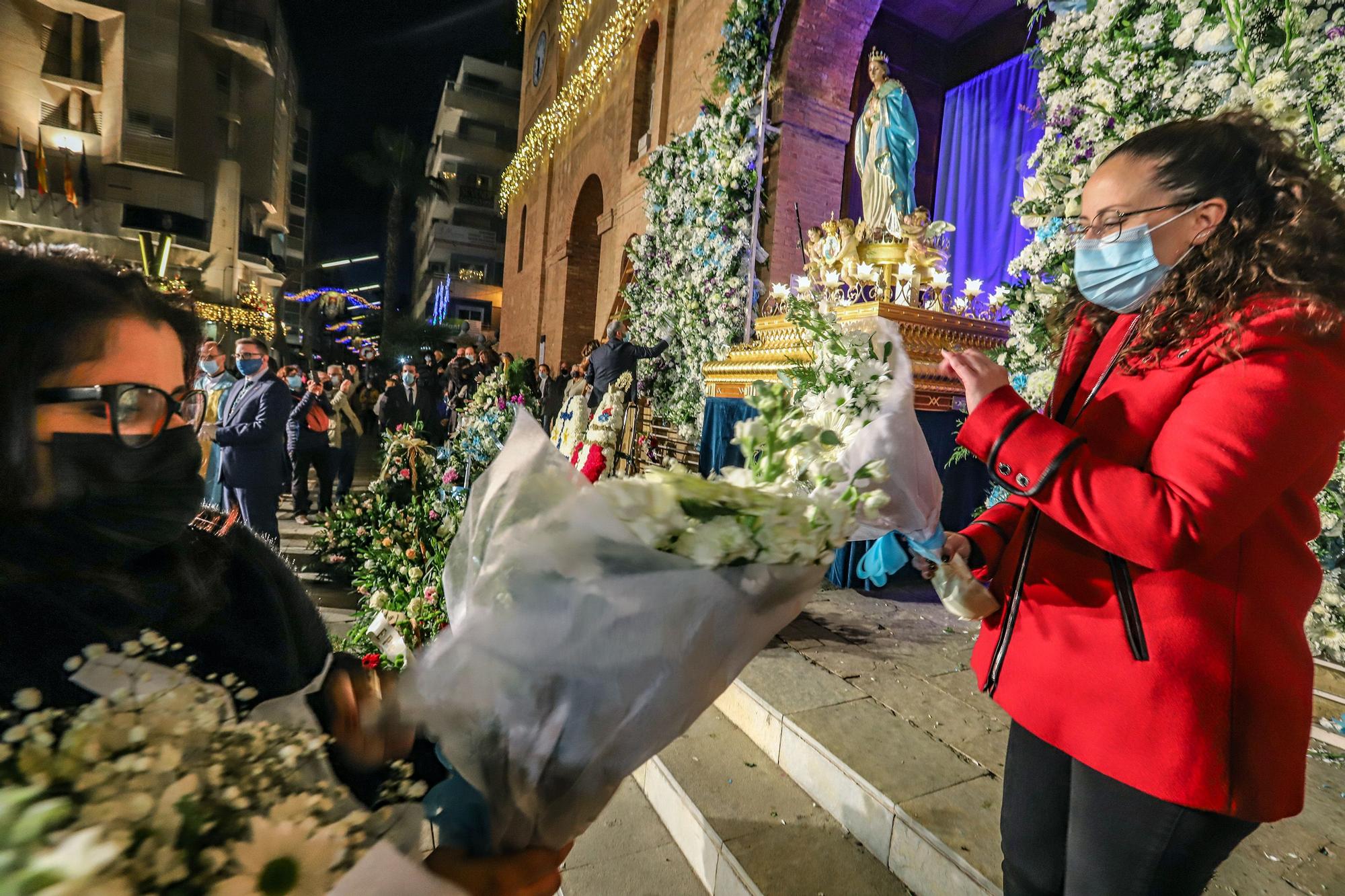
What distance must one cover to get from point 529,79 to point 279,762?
75.6 ft

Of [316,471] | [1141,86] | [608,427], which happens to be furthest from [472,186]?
[1141,86]

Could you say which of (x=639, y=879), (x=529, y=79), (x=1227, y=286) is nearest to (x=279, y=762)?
(x=1227, y=286)

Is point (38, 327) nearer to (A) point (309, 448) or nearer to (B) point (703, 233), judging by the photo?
(A) point (309, 448)

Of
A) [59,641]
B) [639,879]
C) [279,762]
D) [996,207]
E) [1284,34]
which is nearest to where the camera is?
[279,762]

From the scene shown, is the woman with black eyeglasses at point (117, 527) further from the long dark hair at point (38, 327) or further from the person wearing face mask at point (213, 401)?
the person wearing face mask at point (213, 401)

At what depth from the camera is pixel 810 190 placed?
24.5 ft

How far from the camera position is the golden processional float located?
4777 mm

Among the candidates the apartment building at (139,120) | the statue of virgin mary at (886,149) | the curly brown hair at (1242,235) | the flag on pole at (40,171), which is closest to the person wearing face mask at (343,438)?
the statue of virgin mary at (886,149)

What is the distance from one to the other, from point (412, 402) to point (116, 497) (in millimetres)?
11318

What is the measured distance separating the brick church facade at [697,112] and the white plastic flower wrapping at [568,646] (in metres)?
7.24

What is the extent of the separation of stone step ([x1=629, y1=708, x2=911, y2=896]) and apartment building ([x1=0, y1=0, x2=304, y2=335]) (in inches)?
1021

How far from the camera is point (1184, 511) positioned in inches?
34.2

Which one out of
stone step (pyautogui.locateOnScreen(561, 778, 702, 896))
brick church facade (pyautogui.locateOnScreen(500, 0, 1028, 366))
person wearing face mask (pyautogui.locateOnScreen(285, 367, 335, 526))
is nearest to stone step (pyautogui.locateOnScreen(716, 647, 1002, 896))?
stone step (pyautogui.locateOnScreen(561, 778, 702, 896))

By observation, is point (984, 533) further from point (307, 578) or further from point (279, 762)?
point (307, 578)
